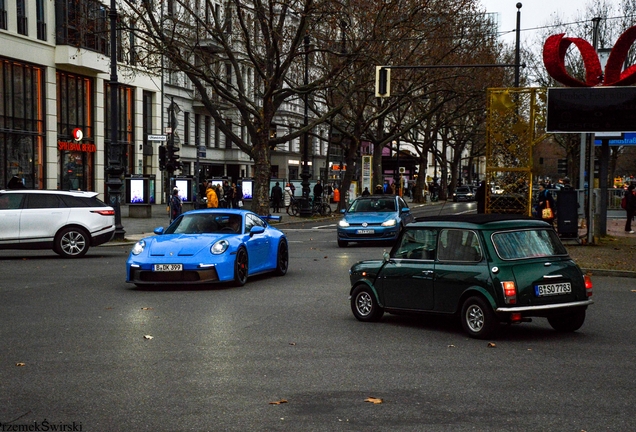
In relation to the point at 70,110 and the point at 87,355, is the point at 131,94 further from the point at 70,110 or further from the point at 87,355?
the point at 87,355

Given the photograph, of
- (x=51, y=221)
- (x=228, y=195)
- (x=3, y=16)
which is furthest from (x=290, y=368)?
(x=228, y=195)

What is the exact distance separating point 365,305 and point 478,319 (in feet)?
6.16

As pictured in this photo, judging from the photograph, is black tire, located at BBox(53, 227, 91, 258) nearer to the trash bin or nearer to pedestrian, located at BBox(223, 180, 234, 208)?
the trash bin

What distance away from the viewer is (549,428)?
5.92 meters

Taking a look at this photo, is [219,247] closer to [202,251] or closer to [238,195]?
[202,251]

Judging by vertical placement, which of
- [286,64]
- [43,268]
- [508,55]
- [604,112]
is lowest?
[43,268]

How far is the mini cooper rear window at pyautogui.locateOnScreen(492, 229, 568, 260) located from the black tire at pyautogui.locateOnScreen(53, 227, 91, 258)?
44.9 ft

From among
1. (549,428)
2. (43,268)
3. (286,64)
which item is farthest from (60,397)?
(286,64)

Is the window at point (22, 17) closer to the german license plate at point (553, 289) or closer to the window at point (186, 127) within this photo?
the window at point (186, 127)

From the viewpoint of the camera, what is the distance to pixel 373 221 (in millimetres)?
24859

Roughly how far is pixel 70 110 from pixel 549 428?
44726 millimetres

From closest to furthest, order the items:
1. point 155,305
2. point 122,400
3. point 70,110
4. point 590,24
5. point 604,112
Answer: point 122,400
point 155,305
point 604,112
point 70,110
point 590,24

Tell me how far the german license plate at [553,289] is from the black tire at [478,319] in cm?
55

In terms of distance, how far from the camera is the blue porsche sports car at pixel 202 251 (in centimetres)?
1433
